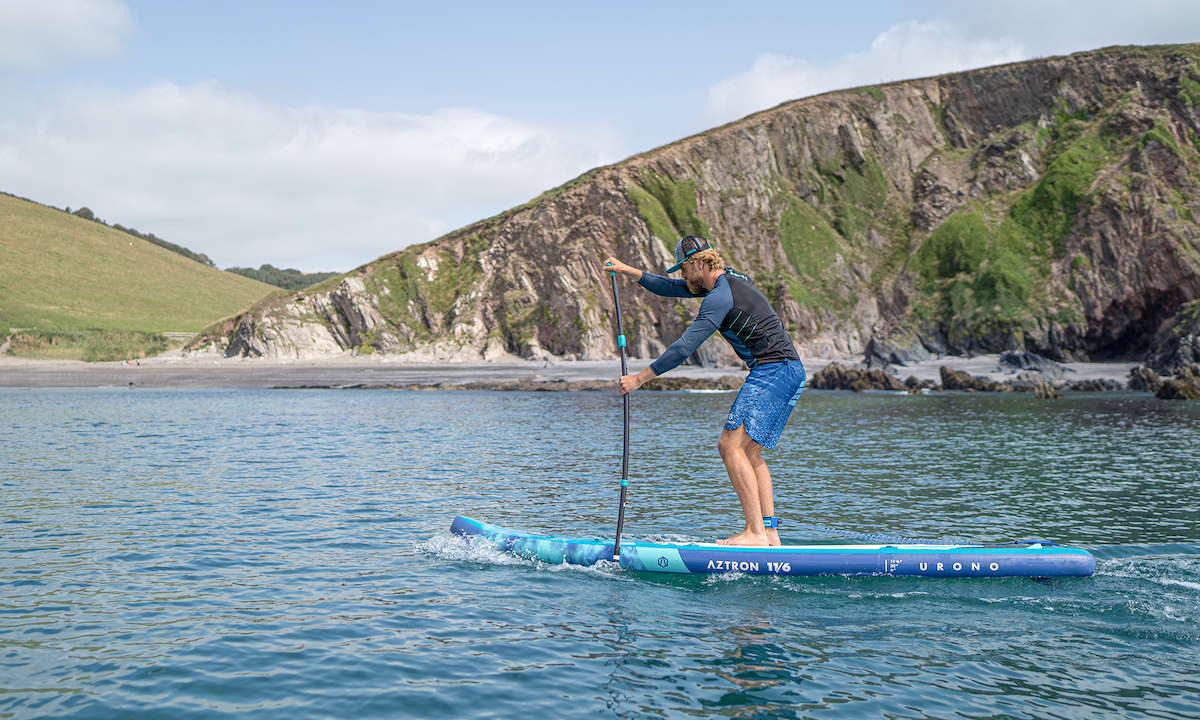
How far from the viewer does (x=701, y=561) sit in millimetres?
10406

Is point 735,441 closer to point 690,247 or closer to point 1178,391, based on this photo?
point 690,247

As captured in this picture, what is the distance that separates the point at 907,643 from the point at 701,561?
302cm

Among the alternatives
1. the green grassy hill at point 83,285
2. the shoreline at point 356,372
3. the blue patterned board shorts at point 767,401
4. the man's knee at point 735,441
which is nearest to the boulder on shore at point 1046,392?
the shoreline at point 356,372

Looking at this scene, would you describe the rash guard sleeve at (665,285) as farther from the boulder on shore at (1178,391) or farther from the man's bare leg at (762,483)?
the boulder on shore at (1178,391)

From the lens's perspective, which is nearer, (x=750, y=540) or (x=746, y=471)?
(x=746, y=471)

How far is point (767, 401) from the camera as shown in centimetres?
1016

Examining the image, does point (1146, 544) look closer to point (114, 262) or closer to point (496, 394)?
point (496, 394)

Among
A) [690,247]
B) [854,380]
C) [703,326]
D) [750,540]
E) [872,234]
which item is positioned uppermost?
[872,234]

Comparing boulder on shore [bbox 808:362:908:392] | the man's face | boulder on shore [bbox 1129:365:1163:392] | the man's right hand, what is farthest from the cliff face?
the man's face

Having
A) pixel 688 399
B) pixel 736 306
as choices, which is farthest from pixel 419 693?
pixel 688 399

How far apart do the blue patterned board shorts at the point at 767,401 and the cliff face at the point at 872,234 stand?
73.1 m

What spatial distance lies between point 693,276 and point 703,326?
0.92 meters

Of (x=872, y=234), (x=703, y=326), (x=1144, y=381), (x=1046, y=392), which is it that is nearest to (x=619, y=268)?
(x=703, y=326)

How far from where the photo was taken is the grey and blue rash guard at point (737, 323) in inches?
377
